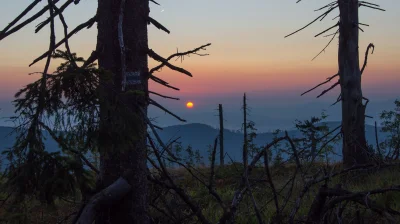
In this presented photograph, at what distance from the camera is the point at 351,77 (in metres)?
10.1

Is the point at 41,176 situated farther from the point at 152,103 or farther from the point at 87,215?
the point at 152,103

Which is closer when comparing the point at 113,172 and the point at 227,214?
the point at 227,214

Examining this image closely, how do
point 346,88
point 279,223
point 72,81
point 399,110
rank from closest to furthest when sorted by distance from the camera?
point 72,81
point 279,223
point 346,88
point 399,110

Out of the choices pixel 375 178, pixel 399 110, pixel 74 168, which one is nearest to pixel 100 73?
pixel 74 168

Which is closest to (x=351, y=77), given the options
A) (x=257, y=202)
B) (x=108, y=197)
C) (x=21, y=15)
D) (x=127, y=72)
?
(x=257, y=202)

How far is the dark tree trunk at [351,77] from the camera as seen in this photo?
394 inches

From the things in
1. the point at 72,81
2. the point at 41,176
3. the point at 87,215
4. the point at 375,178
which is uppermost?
the point at 72,81

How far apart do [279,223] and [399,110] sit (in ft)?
57.6

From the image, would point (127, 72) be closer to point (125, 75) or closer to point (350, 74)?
point (125, 75)

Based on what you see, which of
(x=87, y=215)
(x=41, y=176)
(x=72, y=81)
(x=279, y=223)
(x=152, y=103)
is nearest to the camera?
(x=41, y=176)

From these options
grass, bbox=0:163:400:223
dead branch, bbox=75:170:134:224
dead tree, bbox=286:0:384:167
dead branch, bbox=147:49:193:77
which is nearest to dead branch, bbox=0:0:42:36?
dead branch, bbox=147:49:193:77

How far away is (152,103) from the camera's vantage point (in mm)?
4191

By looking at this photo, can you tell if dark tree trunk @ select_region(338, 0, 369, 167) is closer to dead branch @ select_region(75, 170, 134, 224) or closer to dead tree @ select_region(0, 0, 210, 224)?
dead tree @ select_region(0, 0, 210, 224)

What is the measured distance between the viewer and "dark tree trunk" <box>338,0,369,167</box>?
10008 millimetres
